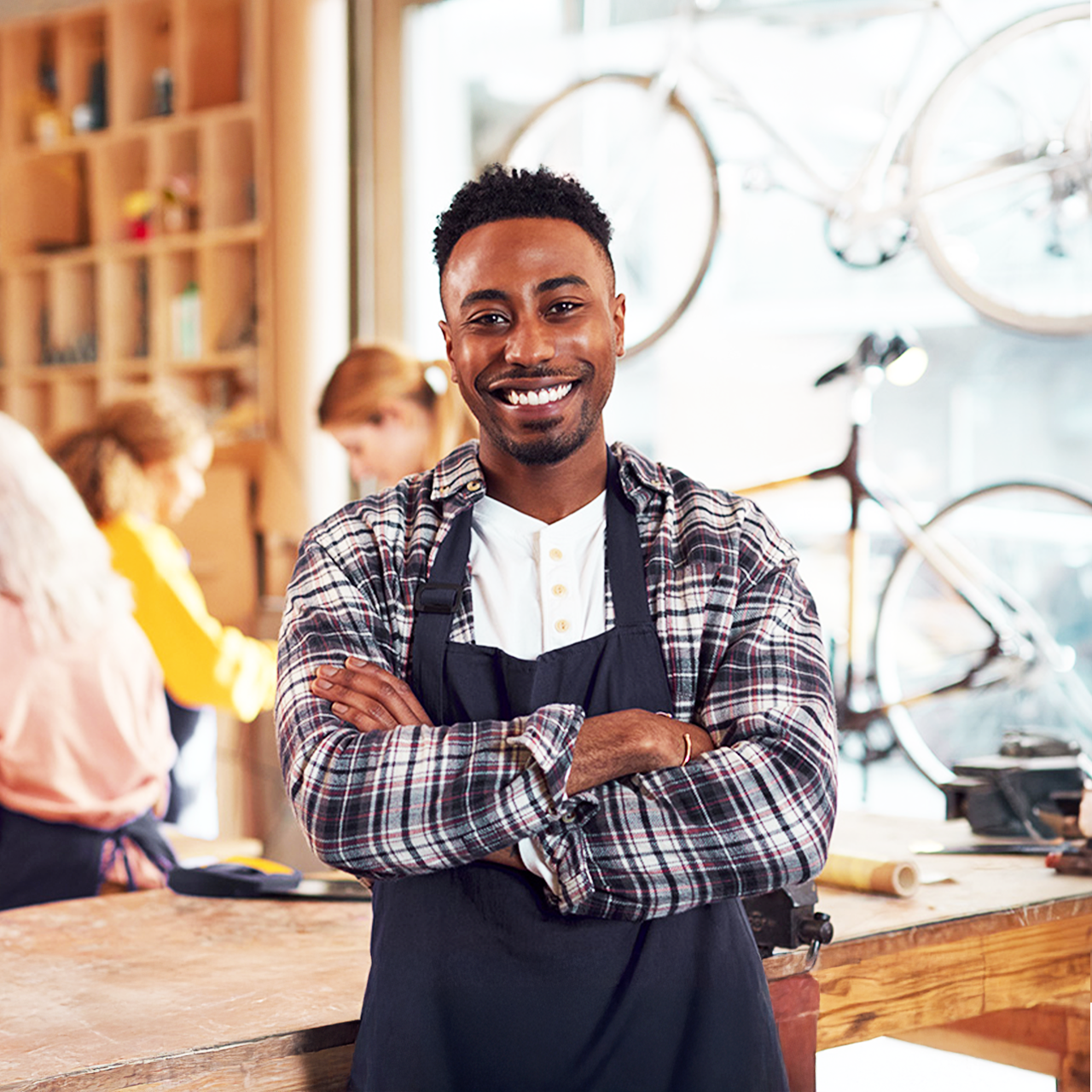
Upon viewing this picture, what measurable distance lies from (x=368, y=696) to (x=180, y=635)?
2.52m

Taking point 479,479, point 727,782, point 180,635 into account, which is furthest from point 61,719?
point 727,782

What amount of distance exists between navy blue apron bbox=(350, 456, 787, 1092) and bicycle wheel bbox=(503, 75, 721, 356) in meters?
2.81

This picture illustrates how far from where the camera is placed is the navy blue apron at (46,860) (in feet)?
8.36

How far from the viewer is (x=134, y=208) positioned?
5738 millimetres

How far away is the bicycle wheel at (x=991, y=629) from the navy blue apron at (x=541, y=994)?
2.47 meters

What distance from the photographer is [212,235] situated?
5469 millimetres

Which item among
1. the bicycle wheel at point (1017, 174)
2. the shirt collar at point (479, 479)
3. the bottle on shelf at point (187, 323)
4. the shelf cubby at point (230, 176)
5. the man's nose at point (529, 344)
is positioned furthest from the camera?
the bottle on shelf at point (187, 323)

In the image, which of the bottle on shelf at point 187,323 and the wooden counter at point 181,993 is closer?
the wooden counter at point 181,993

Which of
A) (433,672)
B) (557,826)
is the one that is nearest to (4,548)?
(433,672)

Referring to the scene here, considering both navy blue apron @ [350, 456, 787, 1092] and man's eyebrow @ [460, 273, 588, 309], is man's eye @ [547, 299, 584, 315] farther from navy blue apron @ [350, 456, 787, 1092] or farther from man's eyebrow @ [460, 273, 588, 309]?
navy blue apron @ [350, 456, 787, 1092]

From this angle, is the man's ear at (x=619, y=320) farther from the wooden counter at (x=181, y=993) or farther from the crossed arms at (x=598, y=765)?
the wooden counter at (x=181, y=993)

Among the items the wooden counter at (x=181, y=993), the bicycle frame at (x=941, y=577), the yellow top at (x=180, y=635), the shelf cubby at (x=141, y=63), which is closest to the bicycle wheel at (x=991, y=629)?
the bicycle frame at (x=941, y=577)

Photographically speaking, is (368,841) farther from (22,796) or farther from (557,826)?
(22,796)

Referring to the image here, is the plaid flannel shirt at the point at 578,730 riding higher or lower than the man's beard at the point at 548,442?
lower
